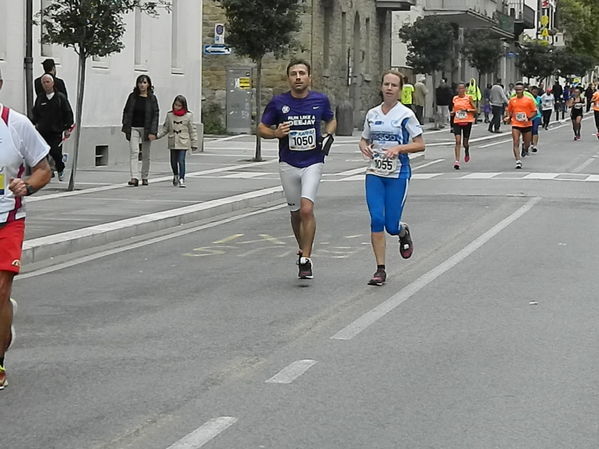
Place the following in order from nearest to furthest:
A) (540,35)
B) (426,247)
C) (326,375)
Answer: (326,375)
(426,247)
(540,35)

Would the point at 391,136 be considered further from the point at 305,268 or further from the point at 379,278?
the point at 305,268

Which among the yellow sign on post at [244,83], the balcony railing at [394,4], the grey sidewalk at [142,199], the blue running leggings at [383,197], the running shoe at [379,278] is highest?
the balcony railing at [394,4]

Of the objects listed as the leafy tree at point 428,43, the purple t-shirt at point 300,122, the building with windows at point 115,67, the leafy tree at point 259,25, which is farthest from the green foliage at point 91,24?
the leafy tree at point 428,43

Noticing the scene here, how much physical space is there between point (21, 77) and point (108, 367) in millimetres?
17298

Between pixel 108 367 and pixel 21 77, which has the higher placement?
pixel 21 77

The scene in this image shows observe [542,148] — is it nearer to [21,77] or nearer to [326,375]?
[21,77]

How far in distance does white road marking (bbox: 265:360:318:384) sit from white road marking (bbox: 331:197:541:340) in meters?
0.94

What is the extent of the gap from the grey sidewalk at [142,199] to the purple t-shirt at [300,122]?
10.5 ft

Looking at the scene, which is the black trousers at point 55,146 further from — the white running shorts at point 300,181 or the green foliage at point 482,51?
the green foliage at point 482,51

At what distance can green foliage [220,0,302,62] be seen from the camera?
31516 millimetres

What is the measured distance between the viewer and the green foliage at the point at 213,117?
149 ft

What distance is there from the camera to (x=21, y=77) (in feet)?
82.3

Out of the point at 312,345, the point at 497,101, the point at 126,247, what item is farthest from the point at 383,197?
Result: the point at 497,101

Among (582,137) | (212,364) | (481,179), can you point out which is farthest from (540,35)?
(212,364)
